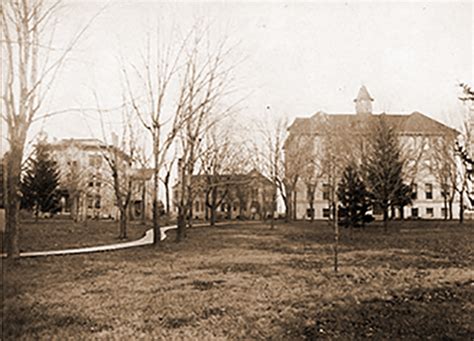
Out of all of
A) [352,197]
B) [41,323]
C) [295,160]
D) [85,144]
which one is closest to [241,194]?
[295,160]

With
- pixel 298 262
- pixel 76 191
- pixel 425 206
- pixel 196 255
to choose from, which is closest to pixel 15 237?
pixel 196 255

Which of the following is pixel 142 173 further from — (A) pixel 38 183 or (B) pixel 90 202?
(B) pixel 90 202

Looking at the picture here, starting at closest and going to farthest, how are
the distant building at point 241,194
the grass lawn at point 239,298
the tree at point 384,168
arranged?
1. the grass lawn at point 239,298
2. the tree at point 384,168
3. the distant building at point 241,194

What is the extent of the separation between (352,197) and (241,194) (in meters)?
27.3

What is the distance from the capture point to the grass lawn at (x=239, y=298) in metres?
6.10

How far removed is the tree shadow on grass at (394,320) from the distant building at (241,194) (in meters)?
18.7

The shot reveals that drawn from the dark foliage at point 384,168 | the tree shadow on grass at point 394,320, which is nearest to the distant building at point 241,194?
the dark foliage at point 384,168

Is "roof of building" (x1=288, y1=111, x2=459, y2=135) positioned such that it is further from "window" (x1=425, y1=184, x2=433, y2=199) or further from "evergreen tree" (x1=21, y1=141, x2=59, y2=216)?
"evergreen tree" (x1=21, y1=141, x2=59, y2=216)

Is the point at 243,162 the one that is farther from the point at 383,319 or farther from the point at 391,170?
the point at 383,319

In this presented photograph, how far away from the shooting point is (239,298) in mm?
8078

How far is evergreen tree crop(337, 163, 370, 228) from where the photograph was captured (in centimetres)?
2722

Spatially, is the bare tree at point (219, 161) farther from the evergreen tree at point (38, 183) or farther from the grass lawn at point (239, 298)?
the grass lawn at point (239, 298)

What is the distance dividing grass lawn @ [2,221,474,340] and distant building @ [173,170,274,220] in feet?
47.0

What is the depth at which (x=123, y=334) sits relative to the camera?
5.99 metres
